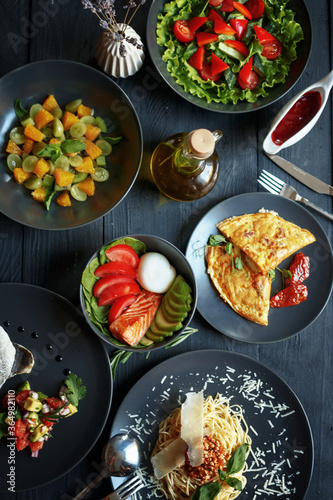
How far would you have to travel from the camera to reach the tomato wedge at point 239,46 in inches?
107

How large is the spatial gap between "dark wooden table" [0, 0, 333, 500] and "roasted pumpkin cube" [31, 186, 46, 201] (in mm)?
214

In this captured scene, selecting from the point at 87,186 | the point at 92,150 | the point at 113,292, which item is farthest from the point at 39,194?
the point at 113,292

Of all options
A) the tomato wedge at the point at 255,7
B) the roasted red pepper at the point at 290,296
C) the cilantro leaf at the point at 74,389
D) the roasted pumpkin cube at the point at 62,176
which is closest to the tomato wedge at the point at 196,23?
the tomato wedge at the point at 255,7

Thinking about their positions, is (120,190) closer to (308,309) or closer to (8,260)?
(8,260)

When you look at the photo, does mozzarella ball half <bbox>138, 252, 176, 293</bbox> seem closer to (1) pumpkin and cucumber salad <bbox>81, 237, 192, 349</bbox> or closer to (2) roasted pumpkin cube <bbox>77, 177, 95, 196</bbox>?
(1) pumpkin and cucumber salad <bbox>81, 237, 192, 349</bbox>

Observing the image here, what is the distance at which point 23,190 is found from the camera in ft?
8.77

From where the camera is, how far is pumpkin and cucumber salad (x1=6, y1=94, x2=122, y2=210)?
103 inches

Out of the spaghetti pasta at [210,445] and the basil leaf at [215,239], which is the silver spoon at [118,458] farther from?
the basil leaf at [215,239]

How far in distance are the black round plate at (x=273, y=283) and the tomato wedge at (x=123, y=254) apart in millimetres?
307

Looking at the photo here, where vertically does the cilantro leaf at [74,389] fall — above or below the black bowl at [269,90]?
below

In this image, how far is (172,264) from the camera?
272cm

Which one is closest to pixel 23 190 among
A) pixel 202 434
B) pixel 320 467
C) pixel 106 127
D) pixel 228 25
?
pixel 106 127

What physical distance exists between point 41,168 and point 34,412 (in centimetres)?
122

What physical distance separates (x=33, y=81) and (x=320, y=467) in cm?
262
